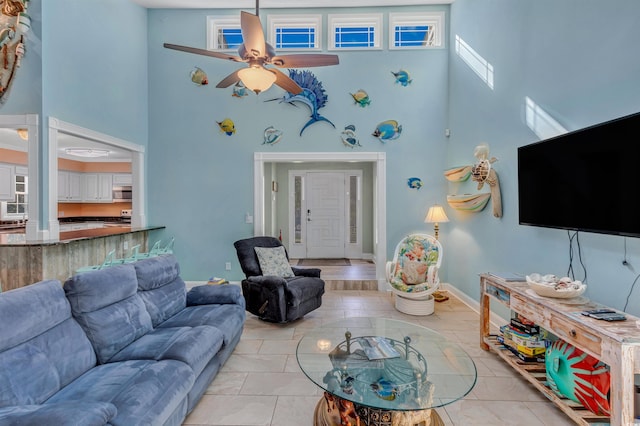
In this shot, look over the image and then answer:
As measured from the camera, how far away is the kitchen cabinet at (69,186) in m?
7.48

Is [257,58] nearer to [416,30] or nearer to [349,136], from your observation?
[349,136]

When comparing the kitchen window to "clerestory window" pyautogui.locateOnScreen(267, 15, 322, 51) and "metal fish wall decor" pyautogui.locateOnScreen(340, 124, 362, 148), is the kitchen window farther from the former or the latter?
"metal fish wall decor" pyautogui.locateOnScreen(340, 124, 362, 148)

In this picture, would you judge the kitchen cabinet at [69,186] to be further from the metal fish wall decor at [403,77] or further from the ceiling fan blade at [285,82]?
the metal fish wall decor at [403,77]

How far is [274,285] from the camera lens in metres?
3.36

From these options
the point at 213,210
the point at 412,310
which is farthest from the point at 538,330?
the point at 213,210

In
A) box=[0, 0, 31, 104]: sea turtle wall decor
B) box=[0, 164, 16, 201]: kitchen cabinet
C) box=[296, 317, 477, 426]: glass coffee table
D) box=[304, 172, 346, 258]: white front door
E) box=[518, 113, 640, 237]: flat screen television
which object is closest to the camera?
box=[296, 317, 477, 426]: glass coffee table

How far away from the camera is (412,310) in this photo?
3.85 metres

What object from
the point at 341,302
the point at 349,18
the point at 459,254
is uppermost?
the point at 349,18

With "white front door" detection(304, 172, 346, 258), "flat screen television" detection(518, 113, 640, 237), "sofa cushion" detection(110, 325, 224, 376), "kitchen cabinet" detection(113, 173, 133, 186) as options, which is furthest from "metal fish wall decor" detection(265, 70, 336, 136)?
"kitchen cabinet" detection(113, 173, 133, 186)

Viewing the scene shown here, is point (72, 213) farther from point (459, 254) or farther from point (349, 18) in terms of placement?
point (459, 254)

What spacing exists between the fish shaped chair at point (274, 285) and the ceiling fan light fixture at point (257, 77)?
1986 millimetres

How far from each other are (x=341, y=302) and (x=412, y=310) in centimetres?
99

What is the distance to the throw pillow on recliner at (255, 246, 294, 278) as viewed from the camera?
3.89 m

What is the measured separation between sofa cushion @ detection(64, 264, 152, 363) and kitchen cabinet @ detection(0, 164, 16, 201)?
644 centimetres
